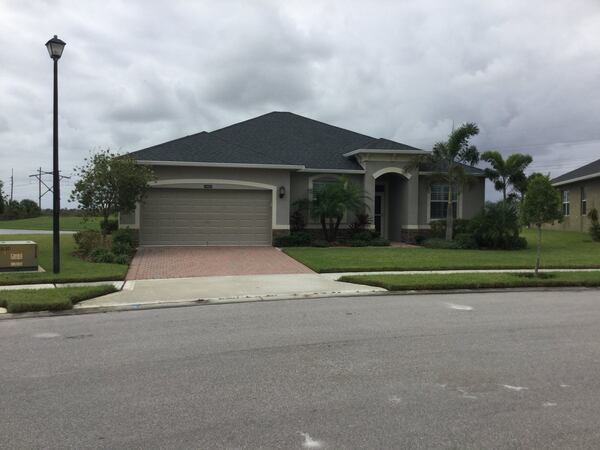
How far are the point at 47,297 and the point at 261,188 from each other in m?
12.5

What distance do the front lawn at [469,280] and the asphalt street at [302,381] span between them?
2.84 m

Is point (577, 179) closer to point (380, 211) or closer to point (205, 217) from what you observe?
point (380, 211)

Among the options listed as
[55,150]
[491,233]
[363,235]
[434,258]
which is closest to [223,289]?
[55,150]

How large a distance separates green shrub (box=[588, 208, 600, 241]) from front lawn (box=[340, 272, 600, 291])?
43.7 ft

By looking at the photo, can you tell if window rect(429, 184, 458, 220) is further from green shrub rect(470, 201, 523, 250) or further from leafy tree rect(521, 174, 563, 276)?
leafy tree rect(521, 174, 563, 276)

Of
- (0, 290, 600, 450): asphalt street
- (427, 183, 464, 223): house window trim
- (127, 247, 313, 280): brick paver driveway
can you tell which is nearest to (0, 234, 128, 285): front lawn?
(127, 247, 313, 280): brick paver driveway

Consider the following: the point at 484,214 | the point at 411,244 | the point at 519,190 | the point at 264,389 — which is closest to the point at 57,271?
the point at 264,389

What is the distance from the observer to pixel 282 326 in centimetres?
791

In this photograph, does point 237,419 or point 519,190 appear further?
point 519,190

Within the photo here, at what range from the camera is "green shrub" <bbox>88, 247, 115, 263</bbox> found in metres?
15.8

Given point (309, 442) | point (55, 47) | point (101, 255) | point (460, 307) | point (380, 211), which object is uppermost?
point (55, 47)

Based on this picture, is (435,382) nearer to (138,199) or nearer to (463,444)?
(463,444)

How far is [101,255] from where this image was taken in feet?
52.5

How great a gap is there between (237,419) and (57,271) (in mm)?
10597
